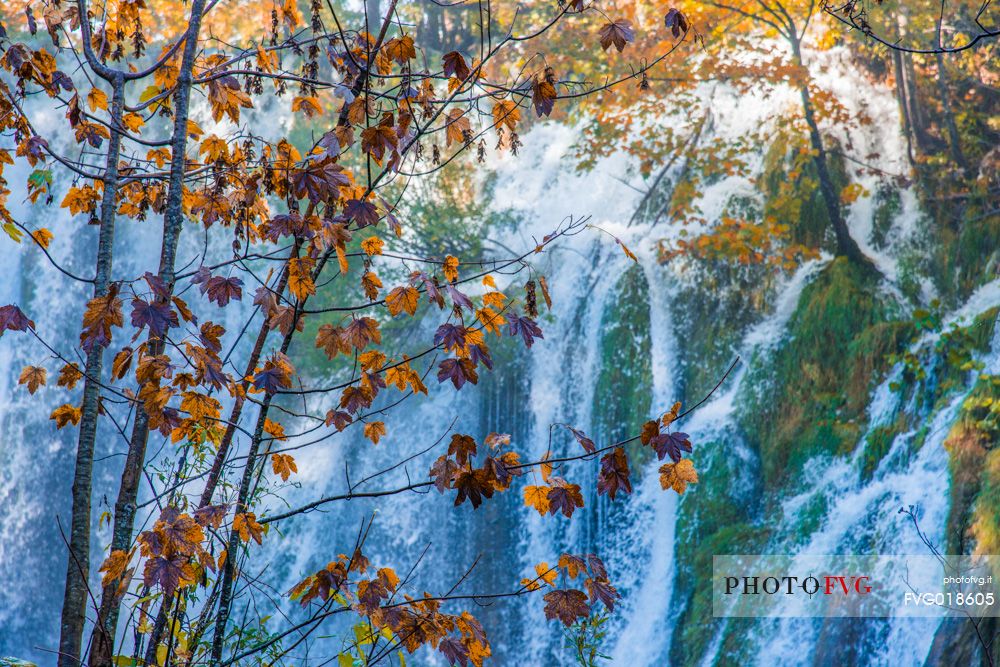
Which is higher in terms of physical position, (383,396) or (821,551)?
(383,396)

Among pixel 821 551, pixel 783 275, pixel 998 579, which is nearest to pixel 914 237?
pixel 783 275

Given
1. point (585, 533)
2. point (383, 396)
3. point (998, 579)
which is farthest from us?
point (383, 396)

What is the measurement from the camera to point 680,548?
23.5 ft

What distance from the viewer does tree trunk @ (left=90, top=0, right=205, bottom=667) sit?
198 centimetres

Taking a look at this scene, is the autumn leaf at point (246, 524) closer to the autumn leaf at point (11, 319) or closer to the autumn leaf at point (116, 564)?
the autumn leaf at point (116, 564)

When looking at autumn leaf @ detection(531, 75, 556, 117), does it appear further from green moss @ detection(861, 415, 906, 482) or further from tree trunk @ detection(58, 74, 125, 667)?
green moss @ detection(861, 415, 906, 482)

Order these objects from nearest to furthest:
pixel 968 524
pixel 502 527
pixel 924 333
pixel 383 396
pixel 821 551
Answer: pixel 968 524 < pixel 821 551 < pixel 924 333 < pixel 502 527 < pixel 383 396

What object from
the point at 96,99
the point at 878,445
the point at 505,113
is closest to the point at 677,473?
the point at 505,113

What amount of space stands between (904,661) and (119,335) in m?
8.55

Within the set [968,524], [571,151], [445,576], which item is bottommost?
[968,524]

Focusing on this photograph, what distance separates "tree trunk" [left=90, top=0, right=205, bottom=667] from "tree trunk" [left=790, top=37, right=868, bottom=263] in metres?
6.78

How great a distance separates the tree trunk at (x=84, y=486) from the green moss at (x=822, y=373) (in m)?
5.80

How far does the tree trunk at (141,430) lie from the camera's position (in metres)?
1.98

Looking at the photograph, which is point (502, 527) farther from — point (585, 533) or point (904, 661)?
point (904, 661)
